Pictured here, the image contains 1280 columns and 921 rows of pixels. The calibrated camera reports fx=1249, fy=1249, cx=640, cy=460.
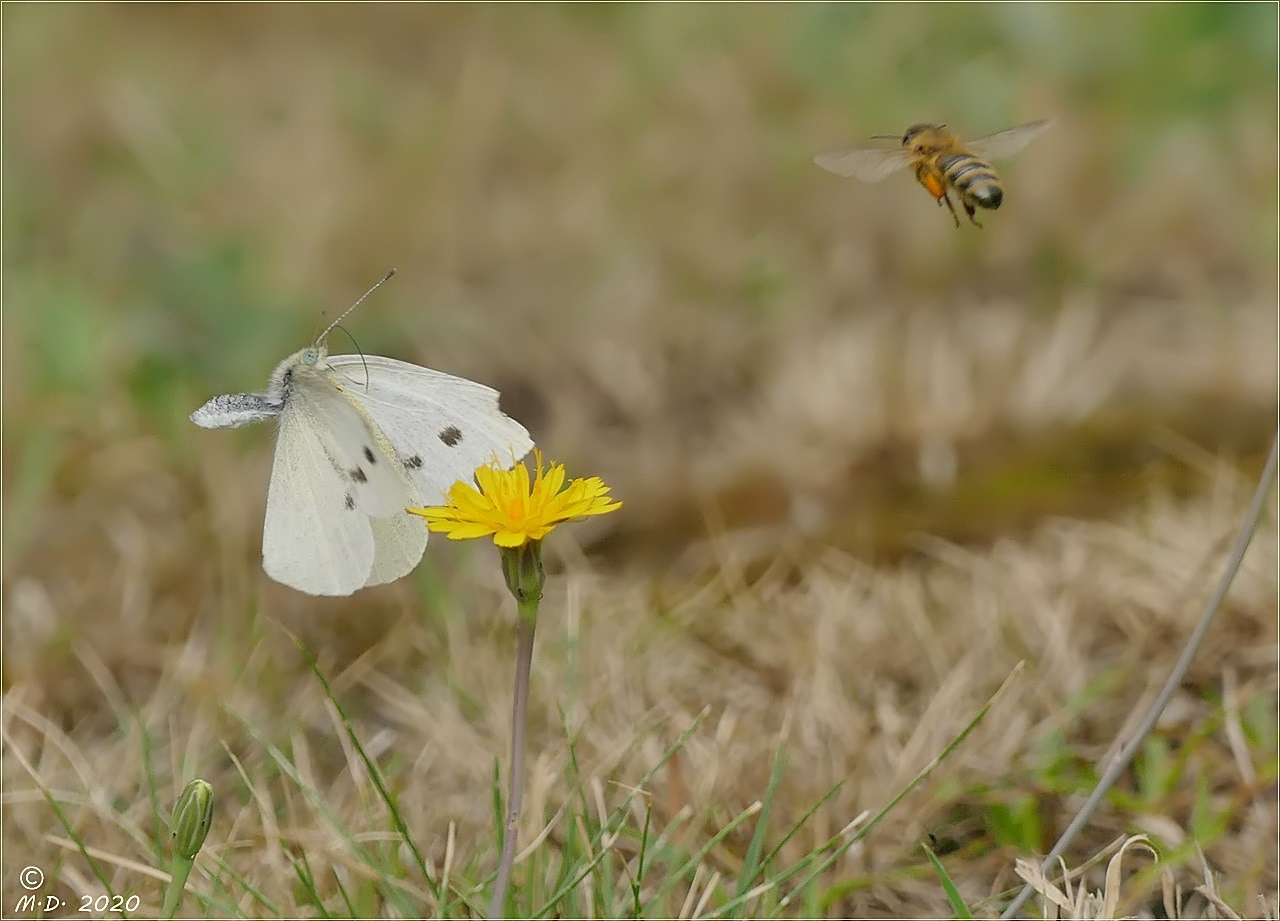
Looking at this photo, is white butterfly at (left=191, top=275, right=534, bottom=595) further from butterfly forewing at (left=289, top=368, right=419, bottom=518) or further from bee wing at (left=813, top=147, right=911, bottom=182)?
bee wing at (left=813, top=147, right=911, bottom=182)

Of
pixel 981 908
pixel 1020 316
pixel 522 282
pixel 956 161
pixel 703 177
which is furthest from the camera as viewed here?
pixel 703 177

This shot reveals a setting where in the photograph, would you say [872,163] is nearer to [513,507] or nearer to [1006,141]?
[1006,141]

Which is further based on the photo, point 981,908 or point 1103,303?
point 1103,303

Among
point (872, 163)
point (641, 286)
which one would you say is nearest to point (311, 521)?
point (872, 163)

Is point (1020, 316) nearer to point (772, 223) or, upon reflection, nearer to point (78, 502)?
point (772, 223)

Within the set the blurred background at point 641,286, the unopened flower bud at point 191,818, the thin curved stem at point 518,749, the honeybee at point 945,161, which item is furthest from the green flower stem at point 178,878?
the honeybee at point 945,161

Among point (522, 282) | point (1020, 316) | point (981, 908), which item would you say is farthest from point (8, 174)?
point (981, 908)
